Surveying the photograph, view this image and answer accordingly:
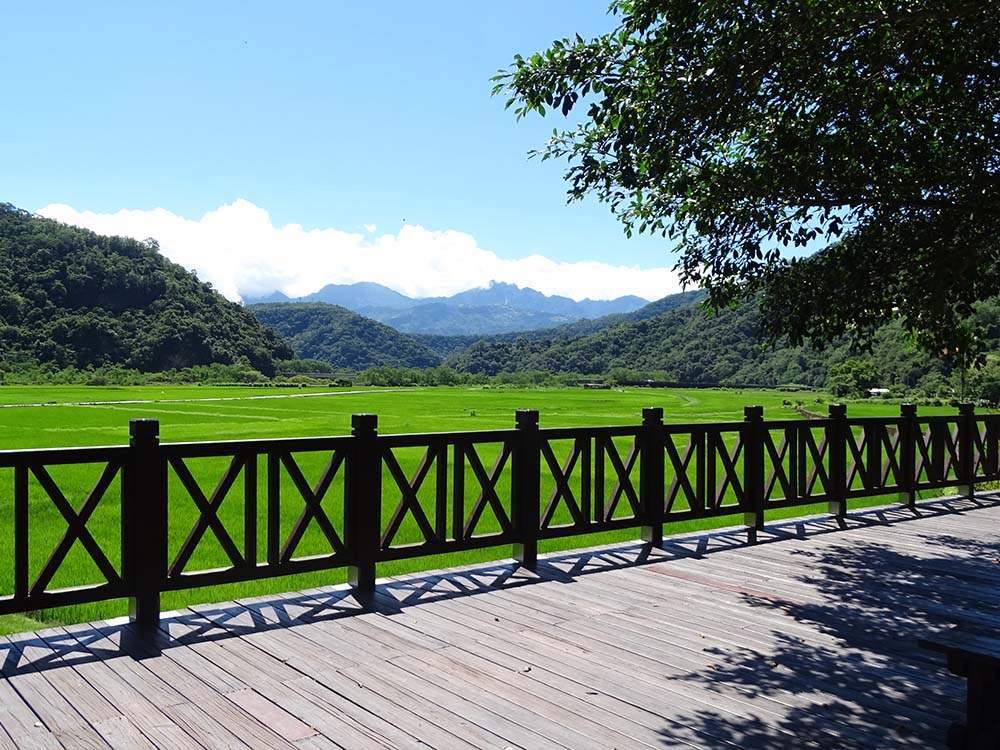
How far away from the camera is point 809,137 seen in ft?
22.1

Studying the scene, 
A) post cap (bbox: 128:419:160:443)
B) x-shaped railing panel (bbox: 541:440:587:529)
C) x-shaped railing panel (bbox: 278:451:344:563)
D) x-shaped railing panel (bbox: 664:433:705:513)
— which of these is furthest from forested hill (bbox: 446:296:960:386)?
post cap (bbox: 128:419:160:443)

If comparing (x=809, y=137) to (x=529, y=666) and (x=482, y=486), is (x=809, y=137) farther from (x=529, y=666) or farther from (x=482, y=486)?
(x=529, y=666)

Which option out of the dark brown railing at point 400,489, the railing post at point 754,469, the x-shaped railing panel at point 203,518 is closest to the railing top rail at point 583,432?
the dark brown railing at point 400,489

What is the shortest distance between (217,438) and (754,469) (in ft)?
108

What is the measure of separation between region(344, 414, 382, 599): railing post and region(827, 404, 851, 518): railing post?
543 centimetres

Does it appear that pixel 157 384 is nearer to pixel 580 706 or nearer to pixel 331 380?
pixel 331 380

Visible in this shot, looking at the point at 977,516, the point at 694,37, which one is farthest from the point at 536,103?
the point at 977,516

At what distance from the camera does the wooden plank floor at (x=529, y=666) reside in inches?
147

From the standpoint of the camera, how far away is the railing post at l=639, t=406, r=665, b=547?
303 inches

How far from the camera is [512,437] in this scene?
680 cm

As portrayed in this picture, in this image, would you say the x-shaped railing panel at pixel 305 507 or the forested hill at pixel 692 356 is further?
the forested hill at pixel 692 356

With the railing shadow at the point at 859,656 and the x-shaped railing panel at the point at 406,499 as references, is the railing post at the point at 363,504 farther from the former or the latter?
the railing shadow at the point at 859,656

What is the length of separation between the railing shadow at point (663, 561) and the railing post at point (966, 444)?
123 inches

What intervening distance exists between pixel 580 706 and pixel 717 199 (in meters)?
4.85
